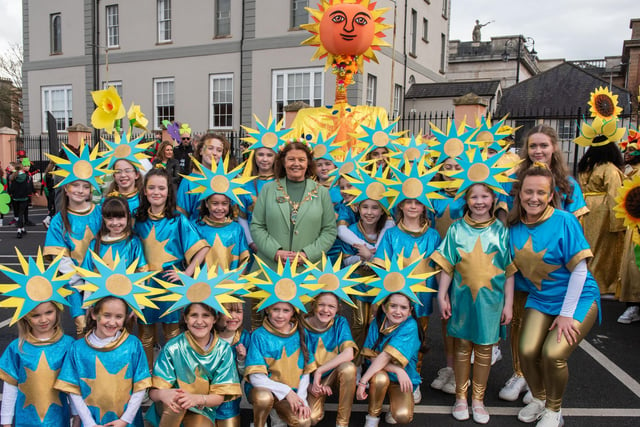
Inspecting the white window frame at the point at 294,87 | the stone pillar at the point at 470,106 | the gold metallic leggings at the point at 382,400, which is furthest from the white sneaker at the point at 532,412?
the white window frame at the point at 294,87

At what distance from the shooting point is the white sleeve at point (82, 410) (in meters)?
2.68

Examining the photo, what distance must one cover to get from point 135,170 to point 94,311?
1713 millimetres

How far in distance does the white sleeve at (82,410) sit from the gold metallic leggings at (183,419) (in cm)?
37

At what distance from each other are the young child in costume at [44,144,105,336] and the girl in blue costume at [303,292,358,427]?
169cm

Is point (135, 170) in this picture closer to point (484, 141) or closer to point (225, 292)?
point (225, 292)

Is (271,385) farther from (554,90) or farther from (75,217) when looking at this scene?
(554,90)

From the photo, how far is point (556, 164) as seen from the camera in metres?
3.80

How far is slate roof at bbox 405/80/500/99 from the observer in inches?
723

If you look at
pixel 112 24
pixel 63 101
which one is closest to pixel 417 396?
pixel 112 24

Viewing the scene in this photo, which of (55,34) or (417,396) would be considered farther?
(55,34)

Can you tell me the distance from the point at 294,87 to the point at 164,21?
6282 mm

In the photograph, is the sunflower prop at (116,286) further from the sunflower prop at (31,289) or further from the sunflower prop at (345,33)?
the sunflower prop at (345,33)

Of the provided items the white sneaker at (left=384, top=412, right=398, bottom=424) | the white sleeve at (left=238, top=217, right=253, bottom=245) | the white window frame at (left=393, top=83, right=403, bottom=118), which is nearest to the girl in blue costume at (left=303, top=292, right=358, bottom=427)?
the white sneaker at (left=384, top=412, right=398, bottom=424)

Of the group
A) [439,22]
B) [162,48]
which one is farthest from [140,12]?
[439,22]
